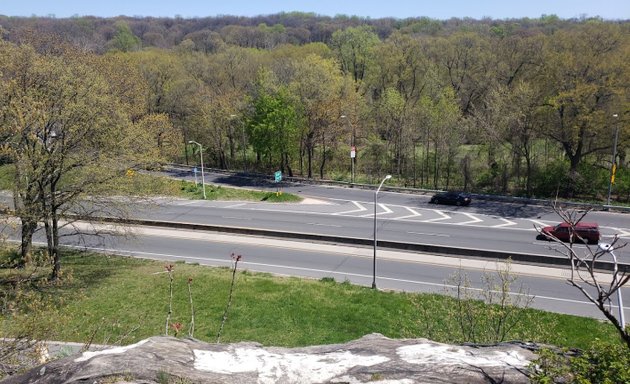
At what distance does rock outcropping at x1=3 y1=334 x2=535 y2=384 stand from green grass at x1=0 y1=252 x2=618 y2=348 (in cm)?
631

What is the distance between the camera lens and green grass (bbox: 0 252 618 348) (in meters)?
19.3

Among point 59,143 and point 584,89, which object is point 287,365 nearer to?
point 59,143

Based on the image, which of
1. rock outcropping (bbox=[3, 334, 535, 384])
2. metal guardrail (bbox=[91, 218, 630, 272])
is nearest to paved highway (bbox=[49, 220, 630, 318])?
metal guardrail (bbox=[91, 218, 630, 272])

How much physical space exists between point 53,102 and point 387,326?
19160 mm

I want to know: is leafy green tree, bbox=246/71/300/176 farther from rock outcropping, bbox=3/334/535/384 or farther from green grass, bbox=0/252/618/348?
rock outcropping, bbox=3/334/535/384

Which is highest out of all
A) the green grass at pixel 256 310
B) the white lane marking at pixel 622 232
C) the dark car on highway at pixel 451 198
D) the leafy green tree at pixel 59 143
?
the leafy green tree at pixel 59 143

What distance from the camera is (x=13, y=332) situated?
13.8 meters

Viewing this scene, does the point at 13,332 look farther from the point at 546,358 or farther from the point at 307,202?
the point at 307,202

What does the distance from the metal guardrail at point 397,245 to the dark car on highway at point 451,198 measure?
43.4 feet

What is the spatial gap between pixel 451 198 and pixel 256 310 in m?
24.8

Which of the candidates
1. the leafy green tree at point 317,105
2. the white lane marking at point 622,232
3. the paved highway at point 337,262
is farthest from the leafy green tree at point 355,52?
the paved highway at point 337,262

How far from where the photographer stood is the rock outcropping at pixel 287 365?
9109 mm

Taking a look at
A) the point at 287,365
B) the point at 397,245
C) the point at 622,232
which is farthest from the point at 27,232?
the point at 622,232

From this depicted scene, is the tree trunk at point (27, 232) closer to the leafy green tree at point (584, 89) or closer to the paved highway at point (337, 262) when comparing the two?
the paved highway at point (337, 262)
